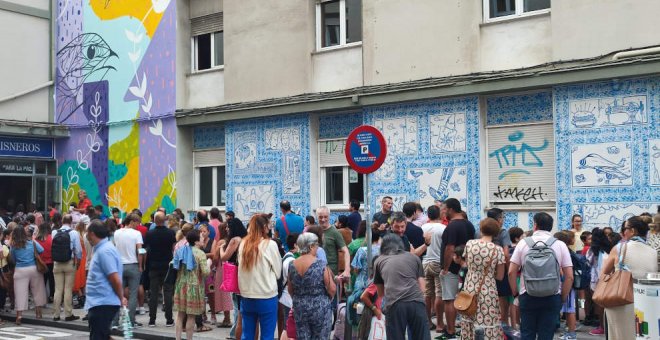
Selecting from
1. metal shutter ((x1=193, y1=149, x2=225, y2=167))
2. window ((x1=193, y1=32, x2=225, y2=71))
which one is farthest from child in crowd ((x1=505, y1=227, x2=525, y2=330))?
window ((x1=193, y1=32, x2=225, y2=71))

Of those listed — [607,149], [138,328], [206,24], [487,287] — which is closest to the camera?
[487,287]

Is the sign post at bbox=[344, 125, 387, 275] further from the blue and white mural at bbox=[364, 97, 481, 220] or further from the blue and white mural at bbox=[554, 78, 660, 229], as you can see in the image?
the blue and white mural at bbox=[364, 97, 481, 220]

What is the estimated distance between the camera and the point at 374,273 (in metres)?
8.72

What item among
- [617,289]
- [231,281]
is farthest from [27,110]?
[617,289]

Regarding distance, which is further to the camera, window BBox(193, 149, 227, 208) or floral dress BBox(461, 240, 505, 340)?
window BBox(193, 149, 227, 208)

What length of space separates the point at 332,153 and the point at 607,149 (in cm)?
673

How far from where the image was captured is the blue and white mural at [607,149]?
44.7ft

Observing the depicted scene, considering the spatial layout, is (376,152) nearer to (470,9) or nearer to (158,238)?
(158,238)

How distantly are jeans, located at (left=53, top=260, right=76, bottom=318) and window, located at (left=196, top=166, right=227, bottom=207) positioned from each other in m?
6.33

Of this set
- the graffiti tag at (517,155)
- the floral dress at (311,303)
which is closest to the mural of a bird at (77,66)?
the graffiti tag at (517,155)

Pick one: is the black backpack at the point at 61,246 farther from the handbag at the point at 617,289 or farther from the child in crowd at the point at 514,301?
the handbag at the point at 617,289

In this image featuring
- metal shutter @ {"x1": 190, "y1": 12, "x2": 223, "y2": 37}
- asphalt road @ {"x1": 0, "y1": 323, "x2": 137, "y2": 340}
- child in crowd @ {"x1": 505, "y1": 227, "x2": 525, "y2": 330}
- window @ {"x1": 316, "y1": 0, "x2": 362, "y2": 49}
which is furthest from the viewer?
metal shutter @ {"x1": 190, "y1": 12, "x2": 223, "y2": 37}

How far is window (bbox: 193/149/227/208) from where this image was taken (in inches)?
830

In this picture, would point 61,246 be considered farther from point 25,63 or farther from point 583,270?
point 25,63
